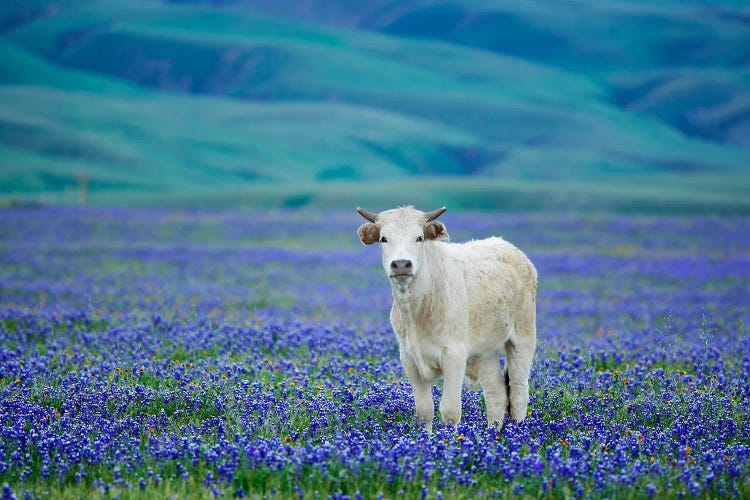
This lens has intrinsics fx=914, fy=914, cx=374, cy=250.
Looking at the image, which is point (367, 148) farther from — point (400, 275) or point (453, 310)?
point (400, 275)

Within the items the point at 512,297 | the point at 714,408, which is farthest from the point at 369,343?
the point at 714,408

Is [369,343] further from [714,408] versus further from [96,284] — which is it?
[96,284]

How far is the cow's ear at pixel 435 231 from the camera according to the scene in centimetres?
878

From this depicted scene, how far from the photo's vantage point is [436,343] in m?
8.80

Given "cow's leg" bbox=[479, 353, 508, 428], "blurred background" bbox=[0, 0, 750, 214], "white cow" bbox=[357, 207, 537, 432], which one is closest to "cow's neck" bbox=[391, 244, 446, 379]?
"white cow" bbox=[357, 207, 537, 432]

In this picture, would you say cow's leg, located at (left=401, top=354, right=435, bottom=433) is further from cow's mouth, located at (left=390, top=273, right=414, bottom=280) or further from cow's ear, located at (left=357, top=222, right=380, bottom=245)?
cow's ear, located at (left=357, top=222, right=380, bottom=245)

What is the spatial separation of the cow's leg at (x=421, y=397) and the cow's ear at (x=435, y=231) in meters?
1.19

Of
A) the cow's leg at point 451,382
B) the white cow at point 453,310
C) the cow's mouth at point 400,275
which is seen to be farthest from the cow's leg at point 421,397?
the cow's mouth at point 400,275

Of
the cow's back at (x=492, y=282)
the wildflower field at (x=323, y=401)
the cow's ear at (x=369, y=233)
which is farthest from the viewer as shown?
the cow's back at (x=492, y=282)

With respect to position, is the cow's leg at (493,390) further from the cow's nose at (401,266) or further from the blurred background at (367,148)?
the blurred background at (367,148)

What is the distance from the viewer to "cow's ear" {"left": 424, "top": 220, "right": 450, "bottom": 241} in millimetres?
8781

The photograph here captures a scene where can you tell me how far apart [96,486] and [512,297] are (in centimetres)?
486

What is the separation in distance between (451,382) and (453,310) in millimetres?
766

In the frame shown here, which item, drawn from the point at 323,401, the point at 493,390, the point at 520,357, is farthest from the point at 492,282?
the point at 323,401
